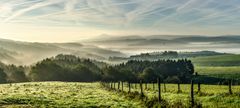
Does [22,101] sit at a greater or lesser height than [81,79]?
greater

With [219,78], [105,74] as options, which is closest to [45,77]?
[105,74]

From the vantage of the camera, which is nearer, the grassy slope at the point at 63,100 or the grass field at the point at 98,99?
the grass field at the point at 98,99

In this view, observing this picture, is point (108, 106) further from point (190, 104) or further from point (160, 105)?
point (190, 104)

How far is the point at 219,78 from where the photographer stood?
625ft

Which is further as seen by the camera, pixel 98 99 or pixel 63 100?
pixel 98 99

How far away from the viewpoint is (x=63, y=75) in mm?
181750

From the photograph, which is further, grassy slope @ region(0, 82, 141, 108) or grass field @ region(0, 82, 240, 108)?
grassy slope @ region(0, 82, 141, 108)

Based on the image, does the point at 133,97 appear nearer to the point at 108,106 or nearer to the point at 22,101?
the point at 108,106

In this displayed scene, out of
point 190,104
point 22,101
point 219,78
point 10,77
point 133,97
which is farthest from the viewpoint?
point 219,78

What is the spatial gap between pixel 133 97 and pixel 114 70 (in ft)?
494

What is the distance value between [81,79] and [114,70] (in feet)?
63.1

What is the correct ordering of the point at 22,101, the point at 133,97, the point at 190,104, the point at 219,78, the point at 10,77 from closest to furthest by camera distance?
1. the point at 190,104
2. the point at 22,101
3. the point at 133,97
4. the point at 10,77
5. the point at 219,78

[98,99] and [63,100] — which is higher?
[63,100]

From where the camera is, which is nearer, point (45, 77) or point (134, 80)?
point (45, 77)
